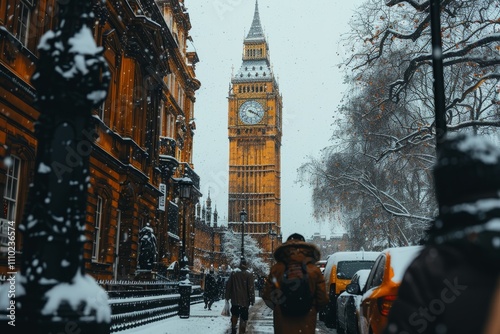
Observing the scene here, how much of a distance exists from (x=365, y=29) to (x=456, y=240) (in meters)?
18.7

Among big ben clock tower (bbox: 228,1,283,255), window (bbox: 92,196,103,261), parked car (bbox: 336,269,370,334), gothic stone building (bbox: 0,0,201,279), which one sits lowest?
parked car (bbox: 336,269,370,334)

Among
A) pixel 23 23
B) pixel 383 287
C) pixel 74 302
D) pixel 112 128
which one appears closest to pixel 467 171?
pixel 74 302

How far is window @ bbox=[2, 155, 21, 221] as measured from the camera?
12.9m

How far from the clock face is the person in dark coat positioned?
457 ft

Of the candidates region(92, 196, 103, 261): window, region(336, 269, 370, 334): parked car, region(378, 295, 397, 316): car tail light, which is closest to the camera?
region(378, 295, 397, 316): car tail light

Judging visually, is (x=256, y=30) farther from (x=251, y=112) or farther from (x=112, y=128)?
(x=112, y=128)

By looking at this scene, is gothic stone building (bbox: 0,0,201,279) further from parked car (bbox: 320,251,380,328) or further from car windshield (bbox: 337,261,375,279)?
car windshield (bbox: 337,261,375,279)

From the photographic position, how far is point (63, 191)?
3221 mm

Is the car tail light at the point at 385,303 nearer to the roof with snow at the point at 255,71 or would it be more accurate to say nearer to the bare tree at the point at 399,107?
the bare tree at the point at 399,107

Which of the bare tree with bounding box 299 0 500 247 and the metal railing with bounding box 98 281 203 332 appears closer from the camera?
the metal railing with bounding box 98 281 203 332

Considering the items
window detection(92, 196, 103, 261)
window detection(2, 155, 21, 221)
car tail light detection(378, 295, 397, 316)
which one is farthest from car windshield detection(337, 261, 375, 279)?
car tail light detection(378, 295, 397, 316)

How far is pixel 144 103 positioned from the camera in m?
25.8

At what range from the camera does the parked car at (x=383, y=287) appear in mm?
6996

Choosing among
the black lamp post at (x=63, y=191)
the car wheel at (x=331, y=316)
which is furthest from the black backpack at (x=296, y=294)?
the car wheel at (x=331, y=316)
